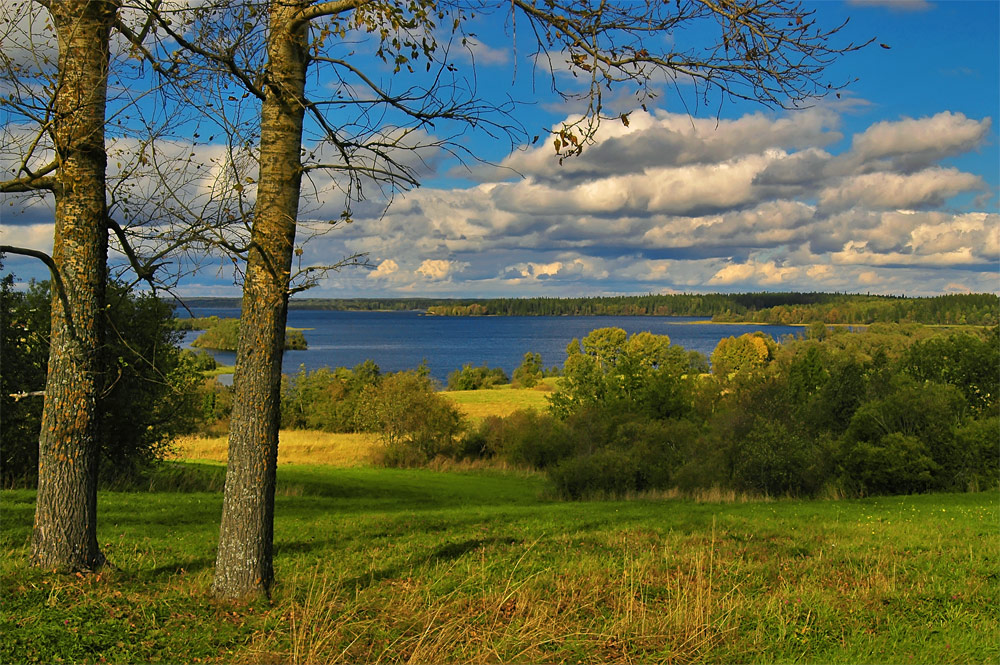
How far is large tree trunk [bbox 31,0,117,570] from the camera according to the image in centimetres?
606

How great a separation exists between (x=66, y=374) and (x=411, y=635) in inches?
151

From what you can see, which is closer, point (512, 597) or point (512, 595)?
point (512, 595)

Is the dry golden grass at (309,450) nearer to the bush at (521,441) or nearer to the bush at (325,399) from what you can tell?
the bush at (325,399)

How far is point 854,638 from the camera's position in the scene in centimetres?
566

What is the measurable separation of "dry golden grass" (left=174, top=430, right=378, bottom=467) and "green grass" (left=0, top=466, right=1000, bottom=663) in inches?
885

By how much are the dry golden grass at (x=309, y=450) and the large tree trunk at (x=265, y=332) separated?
84.0ft

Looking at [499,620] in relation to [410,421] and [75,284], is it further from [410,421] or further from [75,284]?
[410,421]

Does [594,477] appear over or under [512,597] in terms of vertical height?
under

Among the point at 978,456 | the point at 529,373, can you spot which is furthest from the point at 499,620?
the point at 529,373

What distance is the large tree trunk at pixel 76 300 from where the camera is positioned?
6.06m

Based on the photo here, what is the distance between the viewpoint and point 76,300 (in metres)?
6.21

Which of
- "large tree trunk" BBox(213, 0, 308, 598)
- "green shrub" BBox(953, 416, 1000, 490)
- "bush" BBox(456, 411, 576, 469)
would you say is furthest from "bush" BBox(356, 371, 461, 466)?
"large tree trunk" BBox(213, 0, 308, 598)

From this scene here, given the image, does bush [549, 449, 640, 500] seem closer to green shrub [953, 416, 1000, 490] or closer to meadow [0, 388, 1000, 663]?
green shrub [953, 416, 1000, 490]

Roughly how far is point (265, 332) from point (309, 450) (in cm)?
3179
